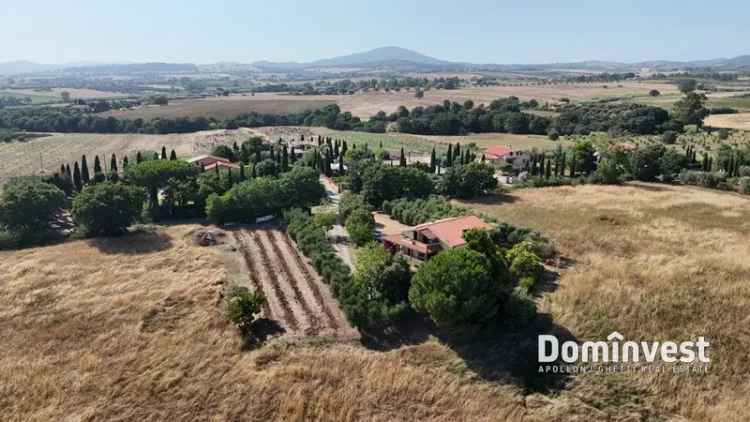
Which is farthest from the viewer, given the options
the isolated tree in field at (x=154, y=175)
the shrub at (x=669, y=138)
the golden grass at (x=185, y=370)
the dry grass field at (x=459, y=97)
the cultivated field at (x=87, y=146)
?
the dry grass field at (x=459, y=97)

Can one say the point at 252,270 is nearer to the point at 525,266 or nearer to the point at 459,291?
the point at 459,291

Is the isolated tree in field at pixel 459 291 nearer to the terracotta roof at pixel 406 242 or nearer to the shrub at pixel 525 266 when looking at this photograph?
the shrub at pixel 525 266

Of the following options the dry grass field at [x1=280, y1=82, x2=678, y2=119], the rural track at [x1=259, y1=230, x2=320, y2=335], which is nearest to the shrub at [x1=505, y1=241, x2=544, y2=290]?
the rural track at [x1=259, y1=230, x2=320, y2=335]

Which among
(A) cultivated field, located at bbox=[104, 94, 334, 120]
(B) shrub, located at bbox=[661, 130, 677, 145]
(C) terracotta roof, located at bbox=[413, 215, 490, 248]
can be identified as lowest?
(C) terracotta roof, located at bbox=[413, 215, 490, 248]

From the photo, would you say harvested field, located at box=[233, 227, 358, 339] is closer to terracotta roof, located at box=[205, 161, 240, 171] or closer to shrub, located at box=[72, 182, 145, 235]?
shrub, located at box=[72, 182, 145, 235]

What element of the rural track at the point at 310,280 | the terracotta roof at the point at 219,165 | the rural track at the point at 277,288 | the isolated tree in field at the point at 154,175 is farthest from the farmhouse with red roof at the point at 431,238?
the terracotta roof at the point at 219,165

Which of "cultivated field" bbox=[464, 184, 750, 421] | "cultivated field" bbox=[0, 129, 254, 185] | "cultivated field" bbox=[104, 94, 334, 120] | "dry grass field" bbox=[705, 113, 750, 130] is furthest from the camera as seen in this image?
"cultivated field" bbox=[104, 94, 334, 120]

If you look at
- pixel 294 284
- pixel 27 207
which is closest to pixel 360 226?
pixel 294 284
